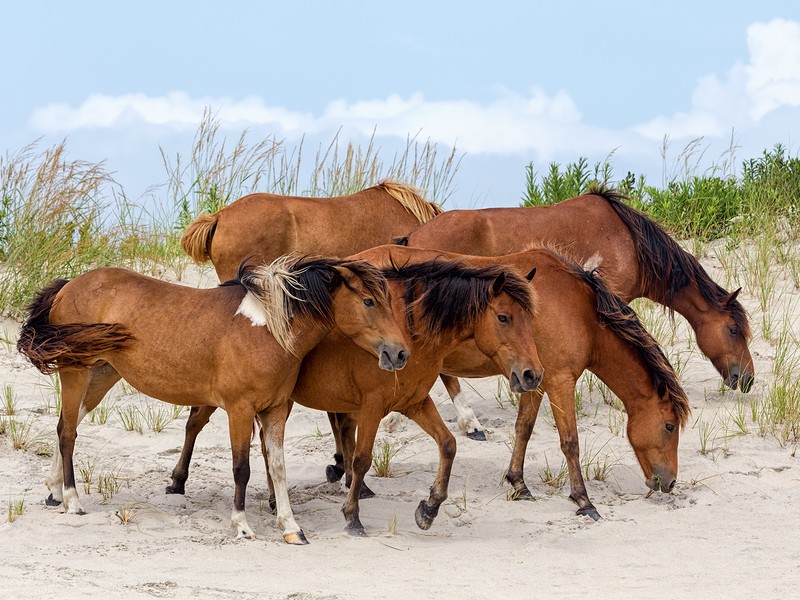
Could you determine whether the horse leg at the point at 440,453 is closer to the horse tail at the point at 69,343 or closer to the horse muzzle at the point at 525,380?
the horse muzzle at the point at 525,380

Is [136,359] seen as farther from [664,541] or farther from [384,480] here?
[664,541]

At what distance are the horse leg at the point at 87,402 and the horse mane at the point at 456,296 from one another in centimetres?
213

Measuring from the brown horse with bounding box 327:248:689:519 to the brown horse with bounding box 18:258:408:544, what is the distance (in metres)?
1.11

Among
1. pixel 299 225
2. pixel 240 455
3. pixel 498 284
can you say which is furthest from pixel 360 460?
pixel 299 225

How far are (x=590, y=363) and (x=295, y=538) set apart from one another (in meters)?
2.28

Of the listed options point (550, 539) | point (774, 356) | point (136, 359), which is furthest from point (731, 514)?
point (136, 359)

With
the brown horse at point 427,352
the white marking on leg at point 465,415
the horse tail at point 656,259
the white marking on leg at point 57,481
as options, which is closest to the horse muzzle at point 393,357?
the brown horse at point 427,352

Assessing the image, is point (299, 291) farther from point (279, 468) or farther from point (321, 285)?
point (279, 468)

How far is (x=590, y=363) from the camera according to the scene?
6938 millimetres

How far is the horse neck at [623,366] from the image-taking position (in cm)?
686

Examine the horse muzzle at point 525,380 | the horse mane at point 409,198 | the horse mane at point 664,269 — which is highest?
the horse mane at point 409,198

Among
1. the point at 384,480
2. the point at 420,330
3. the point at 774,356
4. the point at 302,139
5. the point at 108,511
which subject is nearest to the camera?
the point at 420,330

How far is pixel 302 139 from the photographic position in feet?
43.7

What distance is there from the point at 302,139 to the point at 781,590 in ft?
30.2
